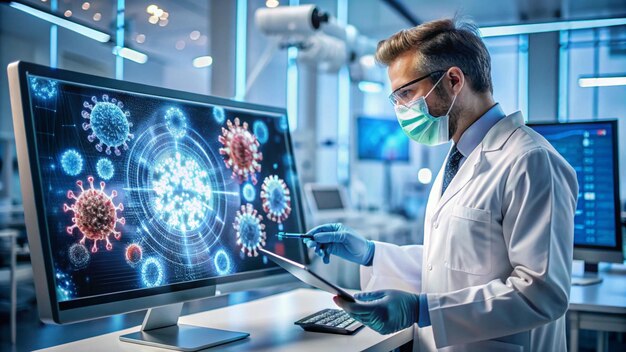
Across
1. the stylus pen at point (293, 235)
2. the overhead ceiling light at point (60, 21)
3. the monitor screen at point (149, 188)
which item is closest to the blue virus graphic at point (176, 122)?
the monitor screen at point (149, 188)

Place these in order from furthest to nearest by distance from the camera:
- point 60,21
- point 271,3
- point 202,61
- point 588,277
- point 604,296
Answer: point 271,3 → point 202,61 → point 60,21 → point 588,277 → point 604,296

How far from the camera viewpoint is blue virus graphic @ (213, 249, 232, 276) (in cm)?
130

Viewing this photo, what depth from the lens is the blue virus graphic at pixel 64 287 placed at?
986 mm

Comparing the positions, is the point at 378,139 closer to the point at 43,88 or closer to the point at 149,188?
the point at 149,188

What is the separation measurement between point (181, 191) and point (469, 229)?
25.8 inches

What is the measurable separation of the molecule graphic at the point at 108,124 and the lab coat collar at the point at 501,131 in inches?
32.8

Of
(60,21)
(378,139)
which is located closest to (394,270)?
(60,21)

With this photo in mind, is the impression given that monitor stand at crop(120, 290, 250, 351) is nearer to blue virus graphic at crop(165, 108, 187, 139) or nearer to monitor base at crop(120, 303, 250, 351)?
monitor base at crop(120, 303, 250, 351)

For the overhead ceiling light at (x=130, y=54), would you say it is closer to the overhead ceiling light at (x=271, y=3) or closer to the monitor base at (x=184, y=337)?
the overhead ceiling light at (x=271, y=3)

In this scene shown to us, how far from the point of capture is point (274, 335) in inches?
49.9

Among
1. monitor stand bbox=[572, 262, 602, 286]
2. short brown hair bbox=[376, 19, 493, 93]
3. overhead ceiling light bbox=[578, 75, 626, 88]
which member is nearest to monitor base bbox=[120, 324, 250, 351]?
short brown hair bbox=[376, 19, 493, 93]

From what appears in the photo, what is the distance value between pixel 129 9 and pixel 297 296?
8.40ft

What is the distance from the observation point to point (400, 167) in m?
9.32

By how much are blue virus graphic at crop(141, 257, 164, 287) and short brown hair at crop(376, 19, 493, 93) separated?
0.79 metres
